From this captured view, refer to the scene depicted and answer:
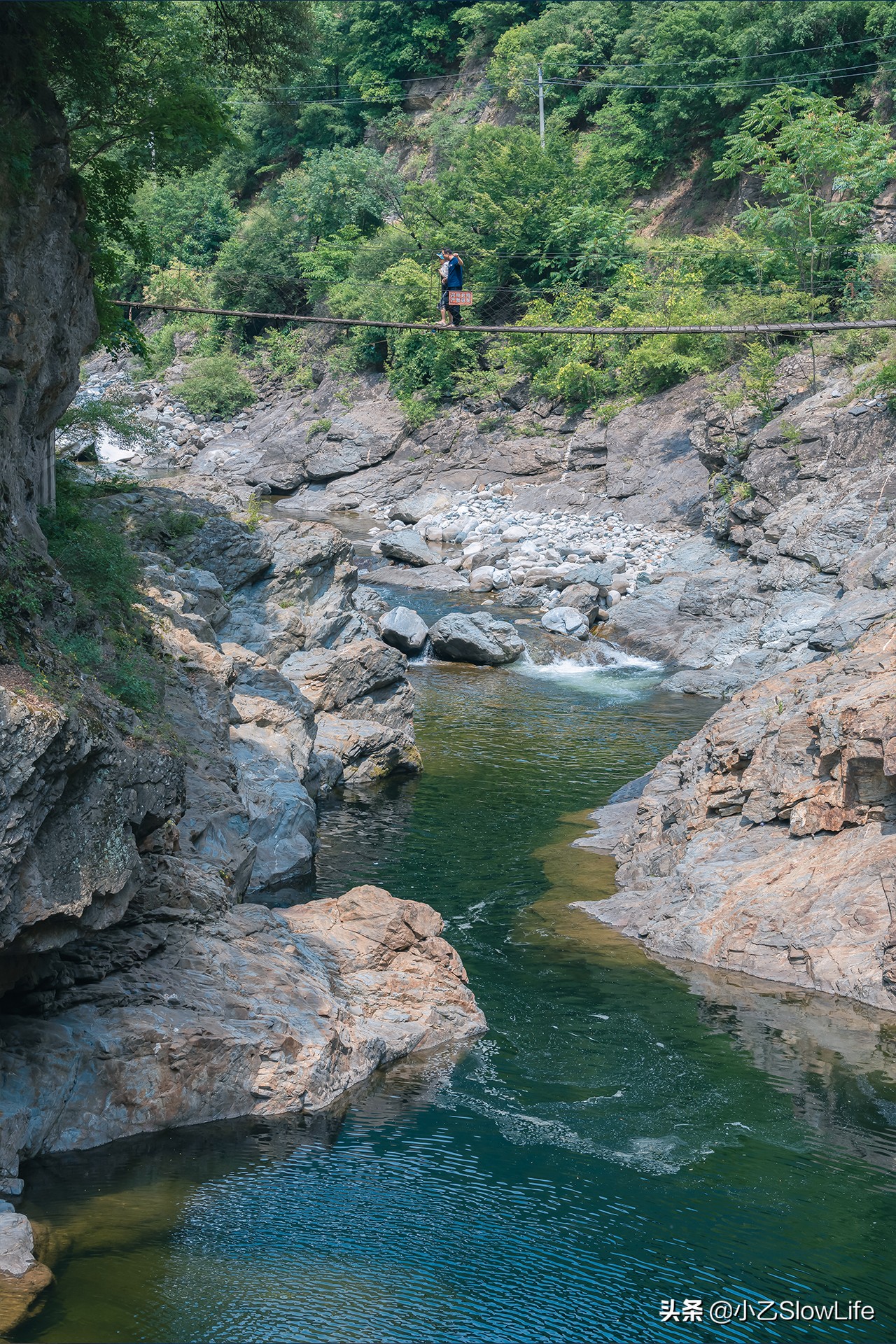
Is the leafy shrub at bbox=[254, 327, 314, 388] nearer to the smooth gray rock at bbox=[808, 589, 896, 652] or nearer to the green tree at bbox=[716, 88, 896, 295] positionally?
the green tree at bbox=[716, 88, 896, 295]

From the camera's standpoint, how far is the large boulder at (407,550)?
2881 cm

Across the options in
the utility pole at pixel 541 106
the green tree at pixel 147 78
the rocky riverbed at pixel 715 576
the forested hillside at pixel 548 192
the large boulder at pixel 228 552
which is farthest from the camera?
the utility pole at pixel 541 106

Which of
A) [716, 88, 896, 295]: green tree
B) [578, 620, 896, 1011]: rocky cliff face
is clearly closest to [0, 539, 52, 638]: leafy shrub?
[578, 620, 896, 1011]: rocky cliff face

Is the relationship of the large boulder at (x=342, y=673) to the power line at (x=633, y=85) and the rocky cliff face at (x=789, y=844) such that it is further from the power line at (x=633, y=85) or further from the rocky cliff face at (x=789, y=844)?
the power line at (x=633, y=85)

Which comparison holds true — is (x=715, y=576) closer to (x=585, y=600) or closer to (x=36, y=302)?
(x=585, y=600)

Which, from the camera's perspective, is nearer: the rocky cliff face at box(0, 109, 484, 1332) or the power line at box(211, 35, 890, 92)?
the rocky cliff face at box(0, 109, 484, 1332)

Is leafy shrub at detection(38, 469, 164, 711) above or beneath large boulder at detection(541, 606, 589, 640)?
above

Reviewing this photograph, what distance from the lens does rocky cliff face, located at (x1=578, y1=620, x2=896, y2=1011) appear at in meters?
10.9

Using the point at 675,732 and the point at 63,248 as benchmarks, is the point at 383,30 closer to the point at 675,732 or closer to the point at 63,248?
the point at 675,732

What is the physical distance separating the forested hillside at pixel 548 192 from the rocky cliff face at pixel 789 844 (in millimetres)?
13666

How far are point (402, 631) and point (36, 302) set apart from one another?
1314 centimetres

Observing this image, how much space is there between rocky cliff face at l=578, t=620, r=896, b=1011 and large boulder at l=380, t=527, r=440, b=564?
1557 cm

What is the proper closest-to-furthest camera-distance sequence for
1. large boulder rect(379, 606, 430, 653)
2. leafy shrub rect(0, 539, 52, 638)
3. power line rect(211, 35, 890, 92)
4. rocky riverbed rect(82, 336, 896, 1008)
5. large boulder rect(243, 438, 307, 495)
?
leafy shrub rect(0, 539, 52, 638)
rocky riverbed rect(82, 336, 896, 1008)
large boulder rect(379, 606, 430, 653)
power line rect(211, 35, 890, 92)
large boulder rect(243, 438, 307, 495)

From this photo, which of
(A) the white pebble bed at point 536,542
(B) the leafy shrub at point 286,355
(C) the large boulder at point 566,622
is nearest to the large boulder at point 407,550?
(A) the white pebble bed at point 536,542
